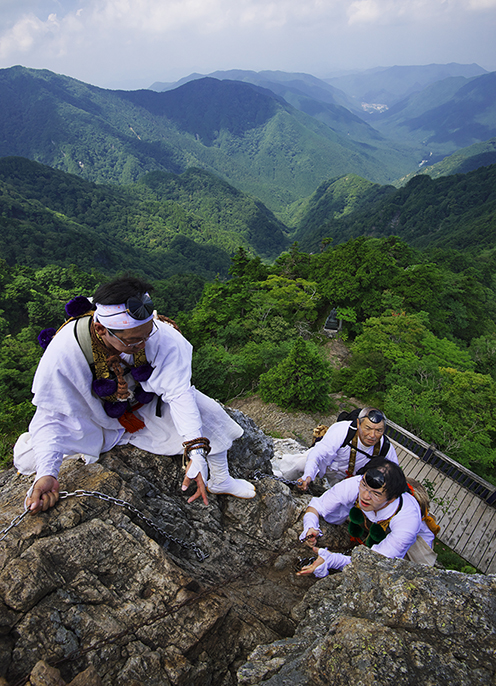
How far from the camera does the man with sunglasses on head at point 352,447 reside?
362cm

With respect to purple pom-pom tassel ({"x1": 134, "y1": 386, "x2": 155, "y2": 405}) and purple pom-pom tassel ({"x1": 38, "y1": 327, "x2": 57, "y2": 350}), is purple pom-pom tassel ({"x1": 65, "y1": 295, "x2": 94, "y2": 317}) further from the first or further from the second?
purple pom-pom tassel ({"x1": 134, "y1": 386, "x2": 155, "y2": 405})

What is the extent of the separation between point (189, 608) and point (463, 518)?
8182mm

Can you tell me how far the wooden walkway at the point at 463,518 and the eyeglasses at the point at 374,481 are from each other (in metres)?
5.32

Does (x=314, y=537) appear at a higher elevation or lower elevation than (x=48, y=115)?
lower

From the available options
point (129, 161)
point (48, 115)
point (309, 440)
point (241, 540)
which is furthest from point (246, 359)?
point (48, 115)

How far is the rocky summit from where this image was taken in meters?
1.88

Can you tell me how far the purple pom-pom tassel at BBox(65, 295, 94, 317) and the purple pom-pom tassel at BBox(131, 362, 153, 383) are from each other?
62 cm

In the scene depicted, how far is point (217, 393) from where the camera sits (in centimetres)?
1396

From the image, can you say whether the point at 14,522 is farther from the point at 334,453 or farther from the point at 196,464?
the point at 334,453

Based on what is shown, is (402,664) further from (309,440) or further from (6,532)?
(309,440)

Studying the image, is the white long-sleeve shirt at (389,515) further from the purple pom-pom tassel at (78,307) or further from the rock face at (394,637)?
the purple pom-pom tassel at (78,307)

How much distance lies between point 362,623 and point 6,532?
246 cm

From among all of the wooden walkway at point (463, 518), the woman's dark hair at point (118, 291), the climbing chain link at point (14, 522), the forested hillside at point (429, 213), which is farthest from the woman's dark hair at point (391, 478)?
the forested hillside at point (429, 213)

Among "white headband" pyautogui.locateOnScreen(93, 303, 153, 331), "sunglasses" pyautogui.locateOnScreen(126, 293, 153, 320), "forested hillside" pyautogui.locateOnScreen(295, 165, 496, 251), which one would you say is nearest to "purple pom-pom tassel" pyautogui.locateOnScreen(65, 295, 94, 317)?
"white headband" pyautogui.locateOnScreen(93, 303, 153, 331)
